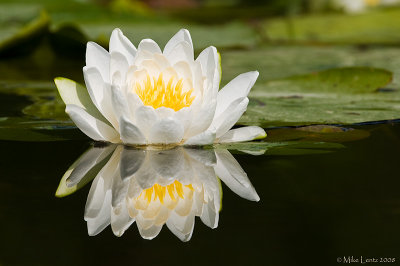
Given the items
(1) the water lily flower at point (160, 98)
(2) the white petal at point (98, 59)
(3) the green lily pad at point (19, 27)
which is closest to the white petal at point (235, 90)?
(1) the water lily flower at point (160, 98)

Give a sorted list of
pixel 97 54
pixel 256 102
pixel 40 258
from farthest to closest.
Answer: pixel 256 102
pixel 97 54
pixel 40 258

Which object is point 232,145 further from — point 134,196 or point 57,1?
point 57,1

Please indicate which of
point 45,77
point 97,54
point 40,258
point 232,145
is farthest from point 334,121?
point 45,77

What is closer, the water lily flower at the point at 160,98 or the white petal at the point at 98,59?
the water lily flower at the point at 160,98

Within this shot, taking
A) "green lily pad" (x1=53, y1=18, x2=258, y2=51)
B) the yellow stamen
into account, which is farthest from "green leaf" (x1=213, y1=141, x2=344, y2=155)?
the yellow stamen

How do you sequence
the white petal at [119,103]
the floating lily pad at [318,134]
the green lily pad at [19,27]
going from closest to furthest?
1. the white petal at [119,103]
2. the floating lily pad at [318,134]
3. the green lily pad at [19,27]

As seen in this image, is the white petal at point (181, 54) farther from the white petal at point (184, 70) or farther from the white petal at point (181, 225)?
the white petal at point (181, 225)

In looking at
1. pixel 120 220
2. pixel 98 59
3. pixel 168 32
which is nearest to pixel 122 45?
pixel 98 59

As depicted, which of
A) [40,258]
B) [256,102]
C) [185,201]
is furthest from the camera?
[256,102]
